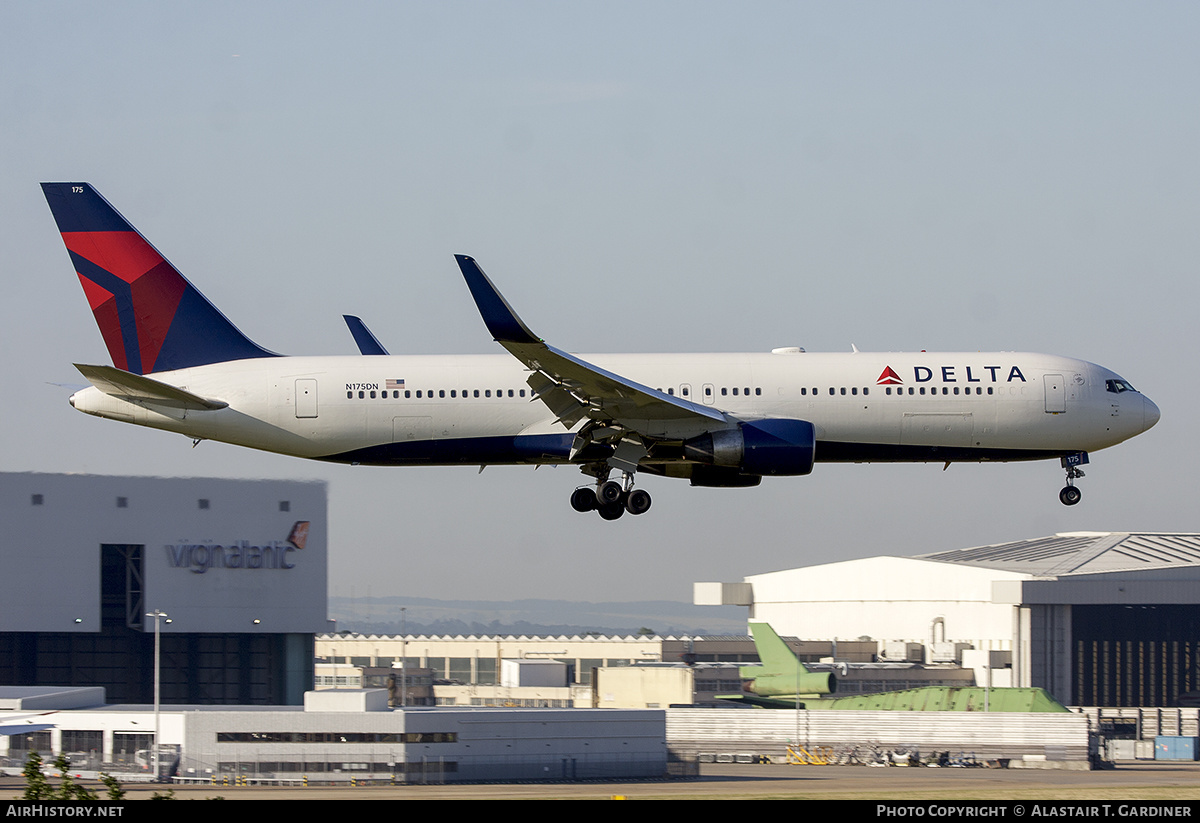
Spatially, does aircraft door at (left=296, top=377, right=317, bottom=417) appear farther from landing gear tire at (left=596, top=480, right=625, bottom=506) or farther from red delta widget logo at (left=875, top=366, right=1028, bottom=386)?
red delta widget logo at (left=875, top=366, right=1028, bottom=386)

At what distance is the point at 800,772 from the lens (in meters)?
69.1

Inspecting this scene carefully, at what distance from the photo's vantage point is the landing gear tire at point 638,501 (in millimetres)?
43281

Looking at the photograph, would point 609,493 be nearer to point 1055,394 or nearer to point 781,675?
point 1055,394

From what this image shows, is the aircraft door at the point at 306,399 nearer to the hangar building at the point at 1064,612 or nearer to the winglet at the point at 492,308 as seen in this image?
the winglet at the point at 492,308

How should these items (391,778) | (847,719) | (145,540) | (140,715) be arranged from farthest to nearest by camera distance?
1. (145,540)
2. (847,719)
3. (140,715)
4. (391,778)

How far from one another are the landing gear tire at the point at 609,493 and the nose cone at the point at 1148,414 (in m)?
16.7

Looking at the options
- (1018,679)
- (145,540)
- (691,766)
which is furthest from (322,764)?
(1018,679)

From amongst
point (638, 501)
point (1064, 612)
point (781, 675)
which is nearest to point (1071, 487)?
point (638, 501)

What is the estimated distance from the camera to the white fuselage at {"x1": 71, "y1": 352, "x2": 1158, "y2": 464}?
42688mm

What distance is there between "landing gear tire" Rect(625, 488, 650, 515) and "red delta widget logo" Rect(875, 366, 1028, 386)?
7.70 meters

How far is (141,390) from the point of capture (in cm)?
4188
